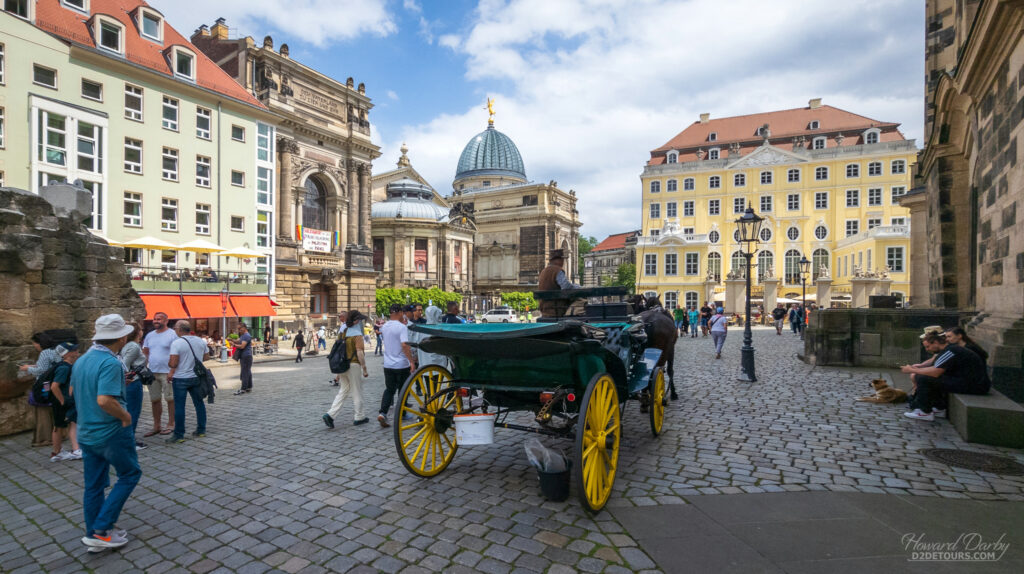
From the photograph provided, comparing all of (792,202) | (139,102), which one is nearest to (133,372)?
(139,102)

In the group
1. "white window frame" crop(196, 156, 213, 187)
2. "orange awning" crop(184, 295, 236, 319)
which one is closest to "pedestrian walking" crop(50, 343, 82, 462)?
"orange awning" crop(184, 295, 236, 319)

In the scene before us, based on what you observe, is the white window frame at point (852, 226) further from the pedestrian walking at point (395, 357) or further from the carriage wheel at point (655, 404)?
the pedestrian walking at point (395, 357)

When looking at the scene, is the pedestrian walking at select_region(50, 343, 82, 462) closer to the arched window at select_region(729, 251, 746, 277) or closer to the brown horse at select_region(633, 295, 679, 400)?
the brown horse at select_region(633, 295, 679, 400)

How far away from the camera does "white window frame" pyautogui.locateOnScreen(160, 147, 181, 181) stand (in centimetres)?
2512

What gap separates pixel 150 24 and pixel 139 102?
5947 mm

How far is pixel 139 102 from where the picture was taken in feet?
80.6

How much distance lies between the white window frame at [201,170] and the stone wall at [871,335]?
2903cm

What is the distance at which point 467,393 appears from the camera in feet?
17.6

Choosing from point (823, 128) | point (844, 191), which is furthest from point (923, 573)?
point (823, 128)

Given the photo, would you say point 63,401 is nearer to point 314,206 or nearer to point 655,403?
point 655,403

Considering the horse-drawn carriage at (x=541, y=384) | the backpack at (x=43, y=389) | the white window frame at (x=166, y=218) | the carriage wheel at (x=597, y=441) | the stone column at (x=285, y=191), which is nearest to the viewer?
the carriage wheel at (x=597, y=441)

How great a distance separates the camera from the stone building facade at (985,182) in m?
6.61

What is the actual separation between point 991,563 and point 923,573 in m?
0.53

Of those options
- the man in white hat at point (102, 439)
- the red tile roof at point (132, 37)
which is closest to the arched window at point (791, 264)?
the red tile roof at point (132, 37)
